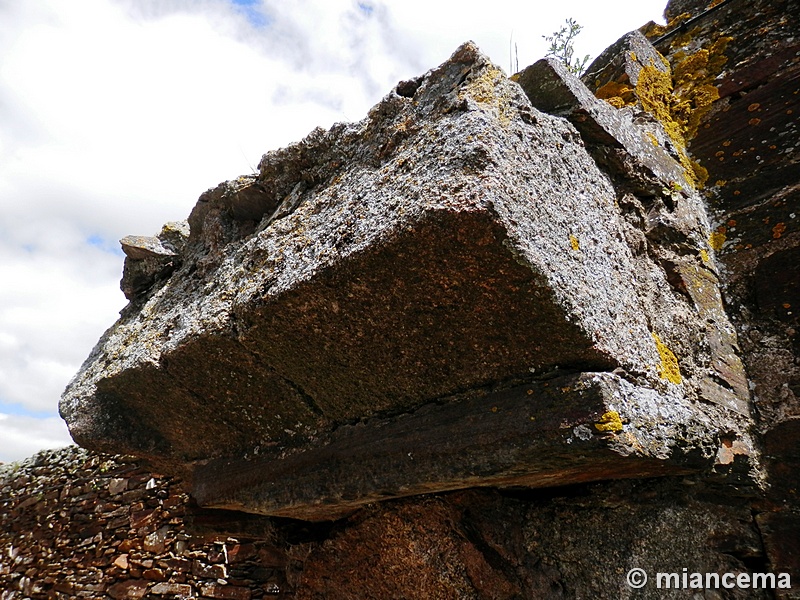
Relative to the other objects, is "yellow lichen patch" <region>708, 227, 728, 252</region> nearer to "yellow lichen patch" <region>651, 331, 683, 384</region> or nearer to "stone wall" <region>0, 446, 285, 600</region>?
"yellow lichen patch" <region>651, 331, 683, 384</region>

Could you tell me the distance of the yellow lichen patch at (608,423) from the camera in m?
0.96

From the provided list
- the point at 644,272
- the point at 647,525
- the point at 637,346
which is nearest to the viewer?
the point at 637,346

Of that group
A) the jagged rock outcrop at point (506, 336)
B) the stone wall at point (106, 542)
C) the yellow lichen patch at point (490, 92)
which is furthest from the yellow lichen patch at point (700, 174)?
the stone wall at point (106, 542)

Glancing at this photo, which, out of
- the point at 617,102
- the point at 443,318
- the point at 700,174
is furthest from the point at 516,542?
the point at 617,102

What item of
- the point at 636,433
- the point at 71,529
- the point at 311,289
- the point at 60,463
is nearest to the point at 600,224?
the point at 636,433

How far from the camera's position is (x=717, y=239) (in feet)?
4.90

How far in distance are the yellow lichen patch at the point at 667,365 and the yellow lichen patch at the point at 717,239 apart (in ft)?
1.27

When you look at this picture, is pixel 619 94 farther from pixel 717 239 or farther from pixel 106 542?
pixel 106 542

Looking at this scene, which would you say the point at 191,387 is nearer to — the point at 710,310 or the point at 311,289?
the point at 311,289

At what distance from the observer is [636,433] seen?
992 mm

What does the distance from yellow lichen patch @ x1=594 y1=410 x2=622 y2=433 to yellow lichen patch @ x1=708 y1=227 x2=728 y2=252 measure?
0.74m

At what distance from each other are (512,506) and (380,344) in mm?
550

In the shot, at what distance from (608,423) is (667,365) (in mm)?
307

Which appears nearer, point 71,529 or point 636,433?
point 636,433
